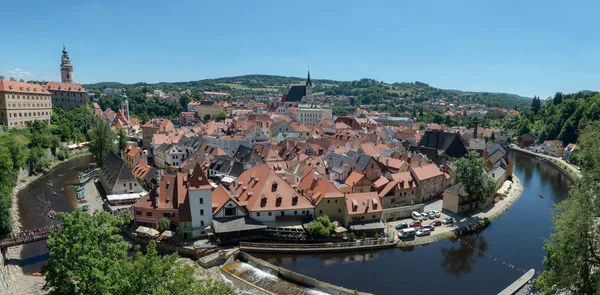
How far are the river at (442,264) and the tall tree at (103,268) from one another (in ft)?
50.8

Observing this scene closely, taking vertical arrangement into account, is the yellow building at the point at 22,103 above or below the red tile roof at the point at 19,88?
below

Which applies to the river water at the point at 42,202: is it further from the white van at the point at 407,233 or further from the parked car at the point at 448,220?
the parked car at the point at 448,220

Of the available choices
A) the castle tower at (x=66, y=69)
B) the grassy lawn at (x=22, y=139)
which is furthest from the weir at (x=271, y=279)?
the castle tower at (x=66, y=69)

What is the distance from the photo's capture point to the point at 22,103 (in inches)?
3059

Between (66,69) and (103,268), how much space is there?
135269 millimetres

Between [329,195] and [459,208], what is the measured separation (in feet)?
57.8

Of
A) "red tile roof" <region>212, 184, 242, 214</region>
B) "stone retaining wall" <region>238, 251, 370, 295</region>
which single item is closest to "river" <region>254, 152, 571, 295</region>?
"stone retaining wall" <region>238, 251, 370, 295</region>

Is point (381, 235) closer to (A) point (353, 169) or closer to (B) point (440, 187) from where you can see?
(A) point (353, 169)

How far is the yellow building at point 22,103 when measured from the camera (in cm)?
7362

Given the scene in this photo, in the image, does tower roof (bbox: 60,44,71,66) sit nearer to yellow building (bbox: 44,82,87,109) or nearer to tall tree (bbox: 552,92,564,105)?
yellow building (bbox: 44,82,87,109)

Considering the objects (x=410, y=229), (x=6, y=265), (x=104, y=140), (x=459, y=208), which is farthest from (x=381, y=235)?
(x=104, y=140)

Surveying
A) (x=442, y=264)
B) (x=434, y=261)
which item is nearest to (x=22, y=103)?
(x=434, y=261)

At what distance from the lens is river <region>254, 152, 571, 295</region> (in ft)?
99.9

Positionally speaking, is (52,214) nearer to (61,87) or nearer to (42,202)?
(42,202)
